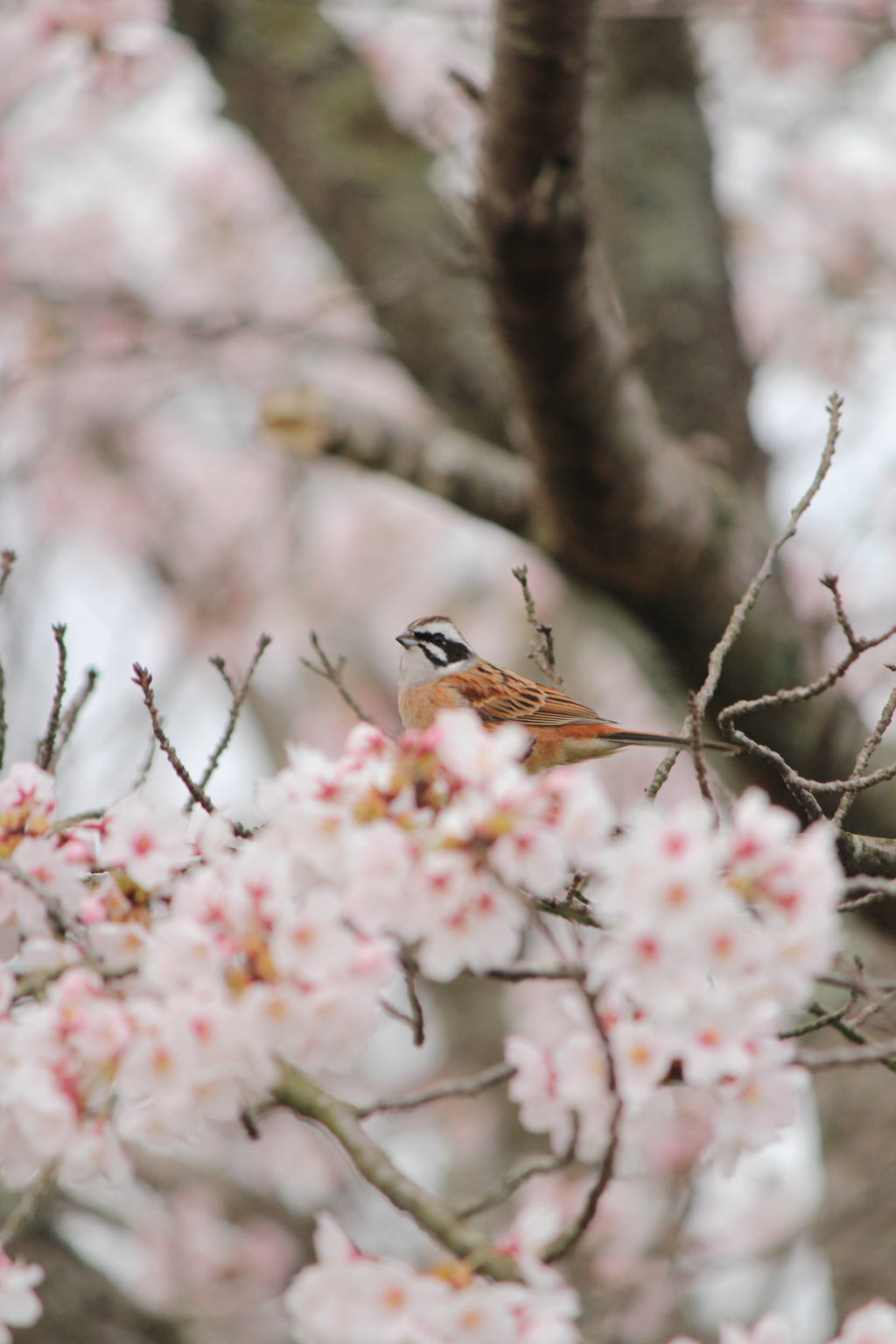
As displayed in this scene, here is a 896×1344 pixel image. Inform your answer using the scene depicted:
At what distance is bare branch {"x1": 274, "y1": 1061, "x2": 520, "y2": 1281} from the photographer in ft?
5.05

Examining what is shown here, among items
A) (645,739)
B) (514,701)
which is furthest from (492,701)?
(645,739)

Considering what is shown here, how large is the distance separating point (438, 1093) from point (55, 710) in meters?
1.16

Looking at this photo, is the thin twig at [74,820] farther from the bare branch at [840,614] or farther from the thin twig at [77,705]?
the bare branch at [840,614]

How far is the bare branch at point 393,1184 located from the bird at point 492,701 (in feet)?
7.15

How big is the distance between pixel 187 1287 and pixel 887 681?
692cm

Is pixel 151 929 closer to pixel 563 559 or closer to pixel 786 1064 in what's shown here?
pixel 786 1064

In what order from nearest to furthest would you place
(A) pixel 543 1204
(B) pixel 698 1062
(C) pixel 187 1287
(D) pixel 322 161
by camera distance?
(B) pixel 698 1062, (A) pixel 543 1204, (D) pixel 322 161, (C) pixel 187 1287

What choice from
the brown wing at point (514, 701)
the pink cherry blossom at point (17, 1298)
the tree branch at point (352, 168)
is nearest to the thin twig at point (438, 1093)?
the pink cherry blossom at point (17, 1298)

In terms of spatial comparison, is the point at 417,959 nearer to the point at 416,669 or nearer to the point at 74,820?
the point at 74,820

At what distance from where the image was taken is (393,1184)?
1.57 meters

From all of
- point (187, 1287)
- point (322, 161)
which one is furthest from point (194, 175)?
point (187, 1287)

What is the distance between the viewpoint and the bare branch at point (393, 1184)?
1539 mm

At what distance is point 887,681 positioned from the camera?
866 cm

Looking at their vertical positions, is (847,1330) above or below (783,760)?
below
